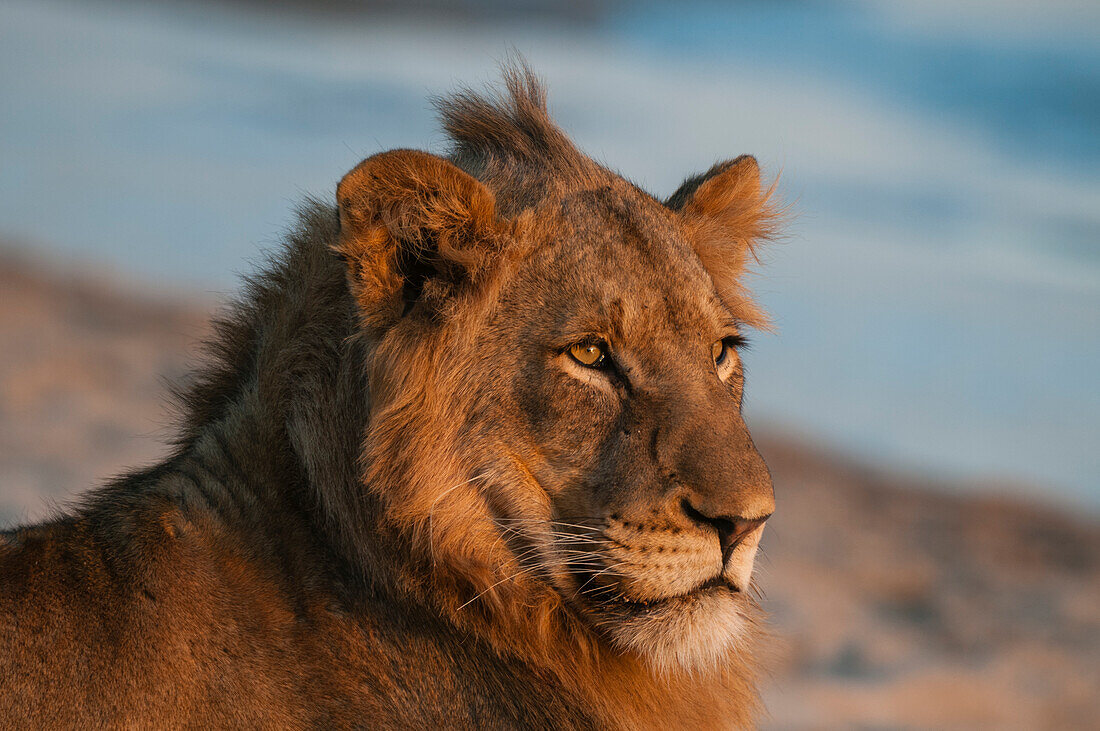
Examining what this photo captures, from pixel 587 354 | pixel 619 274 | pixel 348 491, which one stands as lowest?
pixel 348 491

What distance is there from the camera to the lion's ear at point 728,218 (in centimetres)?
473

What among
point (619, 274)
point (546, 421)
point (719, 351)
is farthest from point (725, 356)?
point (546, 421)

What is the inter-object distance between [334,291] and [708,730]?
79.2 inches

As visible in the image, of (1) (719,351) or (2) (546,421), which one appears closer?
(2) (546,421)

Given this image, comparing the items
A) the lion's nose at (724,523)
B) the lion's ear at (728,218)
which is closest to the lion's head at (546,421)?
the lion's nose at (724,523)

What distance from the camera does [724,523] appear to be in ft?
11.8

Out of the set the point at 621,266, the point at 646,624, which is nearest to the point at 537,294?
the point at 621,266

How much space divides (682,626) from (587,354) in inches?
35.8

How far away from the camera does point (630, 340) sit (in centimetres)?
388

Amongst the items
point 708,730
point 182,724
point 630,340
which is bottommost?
point 182,724

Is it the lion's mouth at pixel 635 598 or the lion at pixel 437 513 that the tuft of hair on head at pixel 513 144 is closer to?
the lion at pixel 437 513

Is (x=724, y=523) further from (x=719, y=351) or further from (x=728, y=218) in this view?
(x=728, y=218)

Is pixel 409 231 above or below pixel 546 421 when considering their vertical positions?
above

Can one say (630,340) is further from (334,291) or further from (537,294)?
(334,291)
